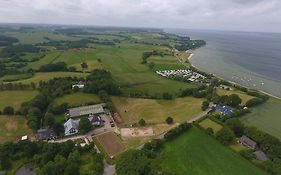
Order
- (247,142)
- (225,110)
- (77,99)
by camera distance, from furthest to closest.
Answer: (77,99) < (225,110) < (247,142)

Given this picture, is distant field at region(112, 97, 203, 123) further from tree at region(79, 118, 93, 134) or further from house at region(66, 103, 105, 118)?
tree at region(79, 118, 93, 134)

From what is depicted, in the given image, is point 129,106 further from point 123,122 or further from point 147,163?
point 147,163

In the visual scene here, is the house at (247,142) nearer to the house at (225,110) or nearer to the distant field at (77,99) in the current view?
the house at (225,110)

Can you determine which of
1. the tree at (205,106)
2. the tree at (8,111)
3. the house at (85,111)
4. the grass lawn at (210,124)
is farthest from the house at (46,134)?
the tree at (205,106)

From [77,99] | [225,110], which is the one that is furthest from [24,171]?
[225,110]

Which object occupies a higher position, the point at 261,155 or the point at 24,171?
the point at 261,155

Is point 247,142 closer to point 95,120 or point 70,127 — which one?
point 95,120

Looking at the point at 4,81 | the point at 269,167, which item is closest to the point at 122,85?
the point at 4,81

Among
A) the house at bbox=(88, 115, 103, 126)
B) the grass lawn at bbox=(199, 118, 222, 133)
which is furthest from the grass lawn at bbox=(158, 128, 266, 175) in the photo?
the house at bbox=(88, 115, 103, 126)
